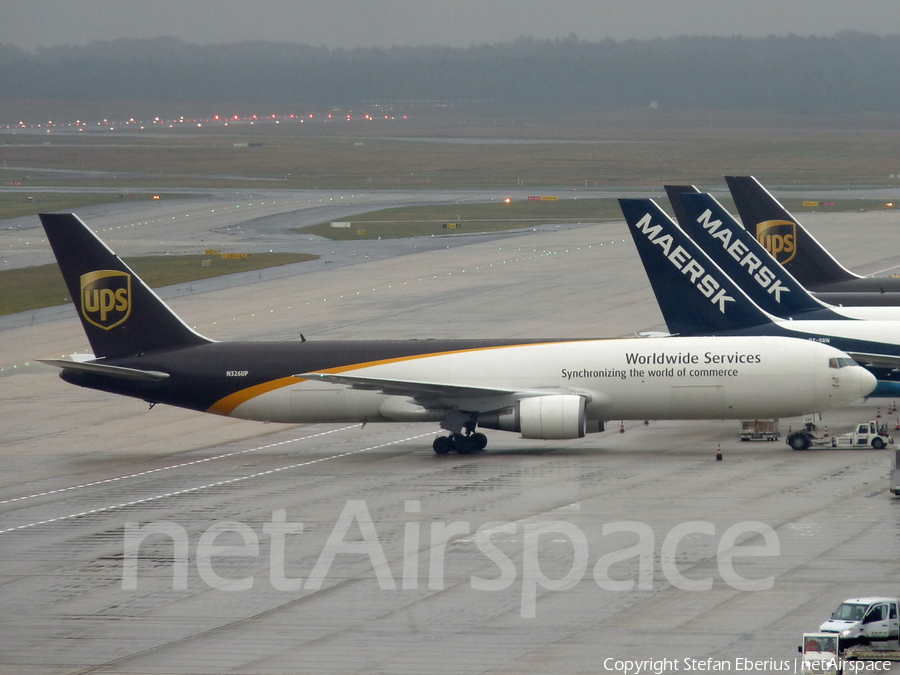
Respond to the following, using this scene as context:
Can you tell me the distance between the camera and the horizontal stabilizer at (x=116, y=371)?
52.8m

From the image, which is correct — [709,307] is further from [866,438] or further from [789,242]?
[789,242]

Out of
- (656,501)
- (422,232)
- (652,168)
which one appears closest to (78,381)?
(656,501)

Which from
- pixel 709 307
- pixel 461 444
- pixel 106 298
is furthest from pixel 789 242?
pixel 106 298

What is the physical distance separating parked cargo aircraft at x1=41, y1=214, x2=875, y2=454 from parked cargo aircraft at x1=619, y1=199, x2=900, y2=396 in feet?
13.8

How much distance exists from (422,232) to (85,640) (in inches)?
3990

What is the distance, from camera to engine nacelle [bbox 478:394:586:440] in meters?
49.7

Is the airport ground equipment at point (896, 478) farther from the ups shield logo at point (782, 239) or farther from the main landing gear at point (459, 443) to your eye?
the ups shield logo at point (782, 239)

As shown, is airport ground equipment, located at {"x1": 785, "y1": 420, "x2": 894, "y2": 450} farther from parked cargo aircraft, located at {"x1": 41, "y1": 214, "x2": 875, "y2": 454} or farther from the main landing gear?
the main landing gear

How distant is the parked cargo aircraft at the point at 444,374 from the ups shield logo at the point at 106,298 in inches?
1.5

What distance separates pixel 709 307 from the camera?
56031 millimetres

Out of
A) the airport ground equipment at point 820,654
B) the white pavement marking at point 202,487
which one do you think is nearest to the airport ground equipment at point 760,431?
the white pavement marking at point 202,487

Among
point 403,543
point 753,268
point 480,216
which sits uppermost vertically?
point 480,216

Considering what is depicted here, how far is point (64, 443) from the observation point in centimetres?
5641

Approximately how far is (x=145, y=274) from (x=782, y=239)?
52341 millimetres
